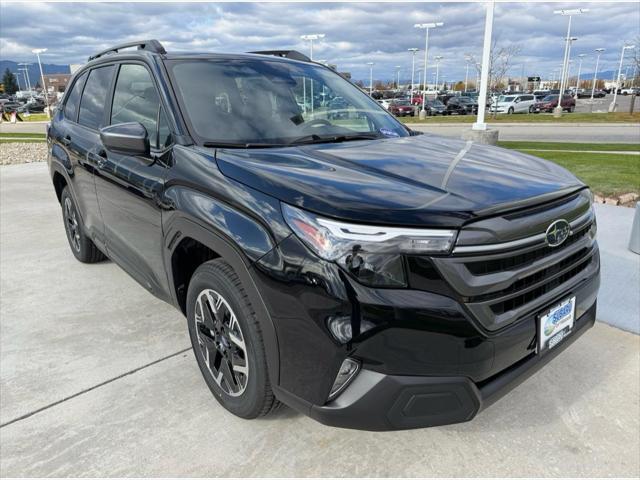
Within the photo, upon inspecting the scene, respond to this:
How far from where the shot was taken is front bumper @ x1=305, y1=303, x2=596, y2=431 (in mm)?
1834

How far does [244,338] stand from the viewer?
2219 millimetres

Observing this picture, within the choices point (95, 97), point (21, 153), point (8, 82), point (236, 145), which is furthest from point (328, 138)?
point (8, 82)

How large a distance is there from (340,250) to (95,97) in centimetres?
300

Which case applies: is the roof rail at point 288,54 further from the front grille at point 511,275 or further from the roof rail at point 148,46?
the front grille at point 511,275

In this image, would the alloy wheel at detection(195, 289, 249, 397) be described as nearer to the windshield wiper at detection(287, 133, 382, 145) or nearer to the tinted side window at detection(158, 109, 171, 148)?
the tinted side window at detection(158, 109, 171, 148)

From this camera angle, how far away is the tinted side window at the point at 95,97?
372cm

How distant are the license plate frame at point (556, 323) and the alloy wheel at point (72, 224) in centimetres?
393

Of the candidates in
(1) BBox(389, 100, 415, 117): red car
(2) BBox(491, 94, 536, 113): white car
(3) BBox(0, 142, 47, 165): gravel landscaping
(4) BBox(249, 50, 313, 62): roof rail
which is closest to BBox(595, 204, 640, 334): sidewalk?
(4) BBox(249, 50, 313, 62): roof rail

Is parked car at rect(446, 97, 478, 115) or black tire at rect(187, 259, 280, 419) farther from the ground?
black tire at rect(187, 259, 280, 419)

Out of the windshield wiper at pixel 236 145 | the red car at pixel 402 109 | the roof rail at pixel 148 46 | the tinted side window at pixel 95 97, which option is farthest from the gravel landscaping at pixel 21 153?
the red car at pixel 402 109

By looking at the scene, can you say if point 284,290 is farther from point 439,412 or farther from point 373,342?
point 439,412

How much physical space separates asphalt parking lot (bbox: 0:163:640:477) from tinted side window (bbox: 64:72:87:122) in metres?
1.77

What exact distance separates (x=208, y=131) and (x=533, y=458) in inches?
87.8

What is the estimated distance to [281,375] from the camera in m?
2.04
